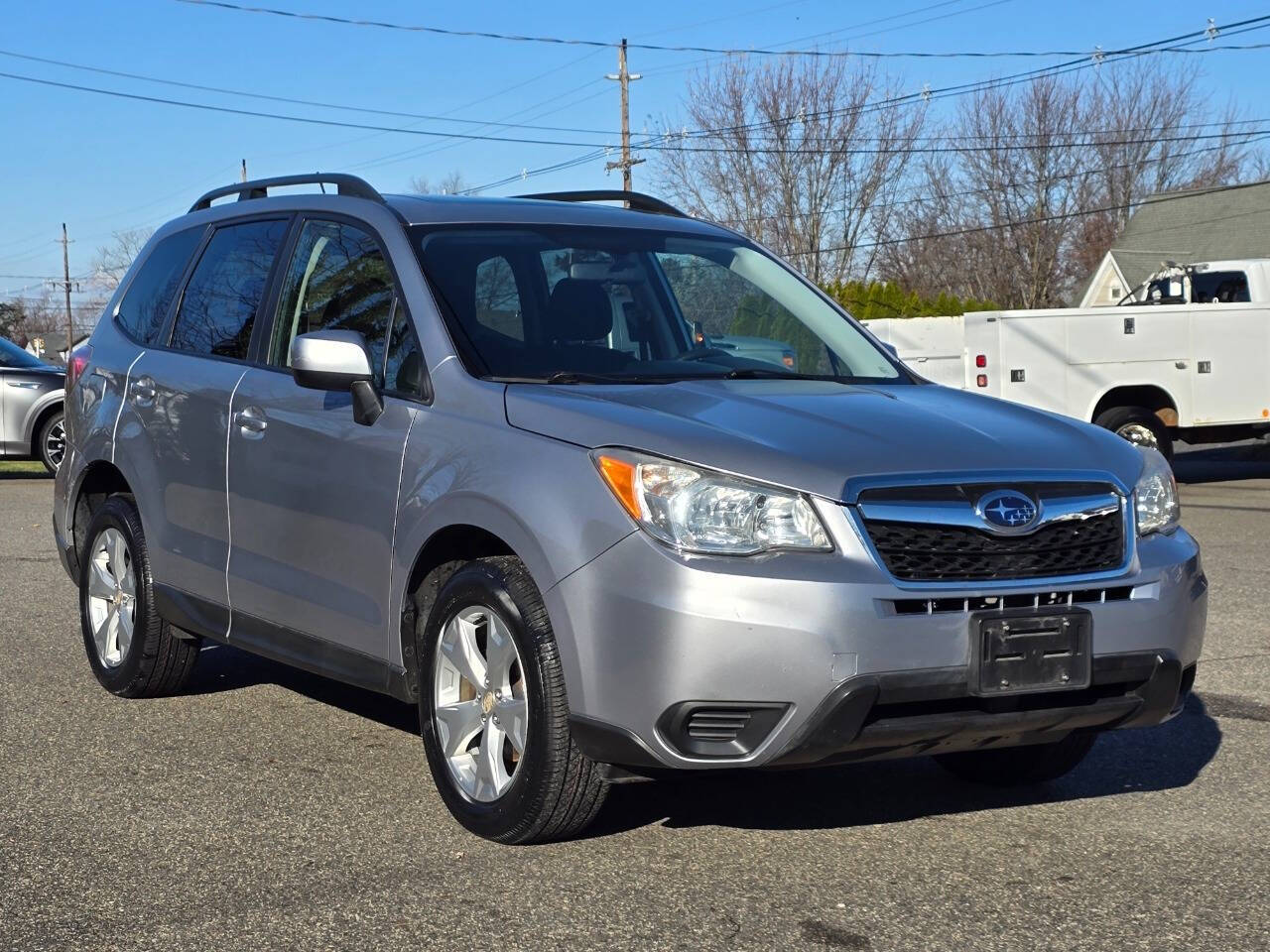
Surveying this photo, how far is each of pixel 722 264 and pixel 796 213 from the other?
48.8 m

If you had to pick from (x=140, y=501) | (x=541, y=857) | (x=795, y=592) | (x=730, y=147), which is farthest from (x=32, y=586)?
(x=730, y=147)

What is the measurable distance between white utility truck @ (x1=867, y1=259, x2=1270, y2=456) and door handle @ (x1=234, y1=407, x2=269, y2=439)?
1285 centimetres

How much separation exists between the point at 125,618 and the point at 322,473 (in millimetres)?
1827

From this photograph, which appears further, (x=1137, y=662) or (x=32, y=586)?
(x=32, y=586)

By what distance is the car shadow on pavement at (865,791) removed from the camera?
4.91 m

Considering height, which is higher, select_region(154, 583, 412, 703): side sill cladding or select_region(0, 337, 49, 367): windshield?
select_region(0, 337, 49, 367): windshield

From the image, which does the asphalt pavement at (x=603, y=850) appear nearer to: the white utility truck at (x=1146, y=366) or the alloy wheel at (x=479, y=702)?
the alloy wheel at (x=479, y=702)

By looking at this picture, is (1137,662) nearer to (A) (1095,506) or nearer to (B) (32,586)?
(A) (1095,506)

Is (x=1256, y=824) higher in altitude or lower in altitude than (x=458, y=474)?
lower

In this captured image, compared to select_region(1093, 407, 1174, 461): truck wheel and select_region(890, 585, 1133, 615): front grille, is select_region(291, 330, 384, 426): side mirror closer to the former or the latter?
select_region(890, 585, 1133, 615): front grille

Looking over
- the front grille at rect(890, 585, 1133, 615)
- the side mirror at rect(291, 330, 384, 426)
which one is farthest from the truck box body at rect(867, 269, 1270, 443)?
the front grille at rect(890, 585, 1133, 615)

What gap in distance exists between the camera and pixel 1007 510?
417cm

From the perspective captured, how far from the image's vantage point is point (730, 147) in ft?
174

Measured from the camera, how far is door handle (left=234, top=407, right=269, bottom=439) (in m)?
5.58
